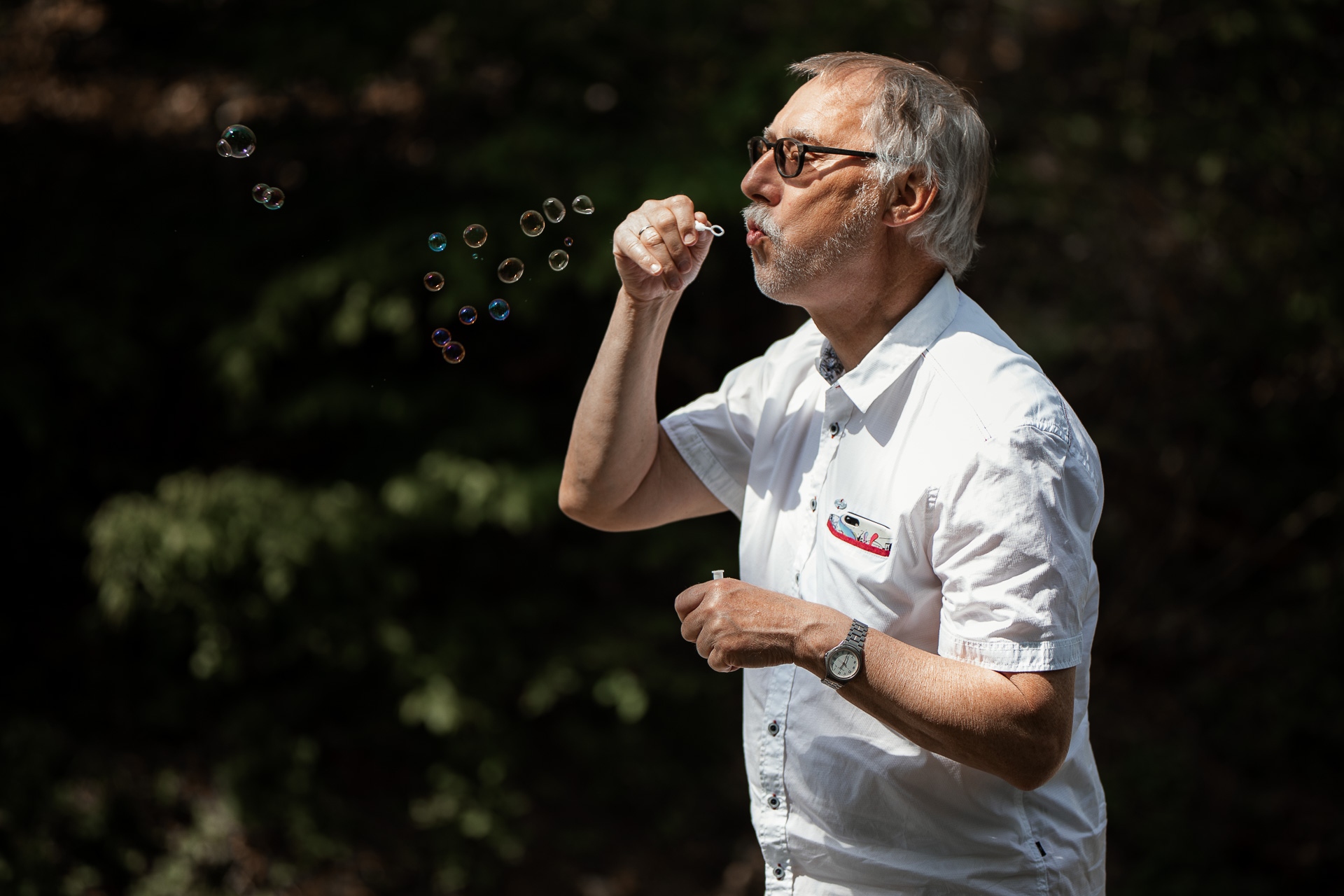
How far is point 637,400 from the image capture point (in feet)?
6.53

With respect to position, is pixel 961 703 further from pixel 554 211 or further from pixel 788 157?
pixel 554 211

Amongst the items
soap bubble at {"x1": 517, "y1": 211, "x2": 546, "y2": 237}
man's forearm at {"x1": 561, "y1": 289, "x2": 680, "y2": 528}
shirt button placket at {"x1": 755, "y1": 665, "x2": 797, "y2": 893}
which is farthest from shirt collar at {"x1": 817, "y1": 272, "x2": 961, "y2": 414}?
soap bubble at {"x1": 517, "y1": 211, "x2": 546, "y2": 237}

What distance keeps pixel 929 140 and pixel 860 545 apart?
2.30ft

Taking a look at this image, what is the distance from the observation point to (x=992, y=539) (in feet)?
5.04

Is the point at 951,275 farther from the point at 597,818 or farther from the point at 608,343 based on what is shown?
the point at 597,818

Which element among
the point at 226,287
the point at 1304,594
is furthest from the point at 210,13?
the point at 1304,594

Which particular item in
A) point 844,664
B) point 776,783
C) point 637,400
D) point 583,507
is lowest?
point 776,783

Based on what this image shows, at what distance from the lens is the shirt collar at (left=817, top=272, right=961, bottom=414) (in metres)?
1.78

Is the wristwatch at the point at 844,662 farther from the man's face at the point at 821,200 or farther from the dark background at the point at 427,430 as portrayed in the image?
the dark background at the point at 427,430

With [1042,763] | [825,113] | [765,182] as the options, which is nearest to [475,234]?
[765,182]

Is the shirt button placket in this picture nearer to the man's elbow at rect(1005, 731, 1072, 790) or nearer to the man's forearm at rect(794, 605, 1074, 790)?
the man's forearm at rect(794, 605, 1074, 790)

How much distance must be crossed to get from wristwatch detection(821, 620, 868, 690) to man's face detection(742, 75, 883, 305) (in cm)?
62

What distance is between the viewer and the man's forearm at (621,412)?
1.97 meters

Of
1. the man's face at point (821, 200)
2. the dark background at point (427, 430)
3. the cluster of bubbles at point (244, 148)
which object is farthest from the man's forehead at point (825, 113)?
the dark background at point (427, 430)
